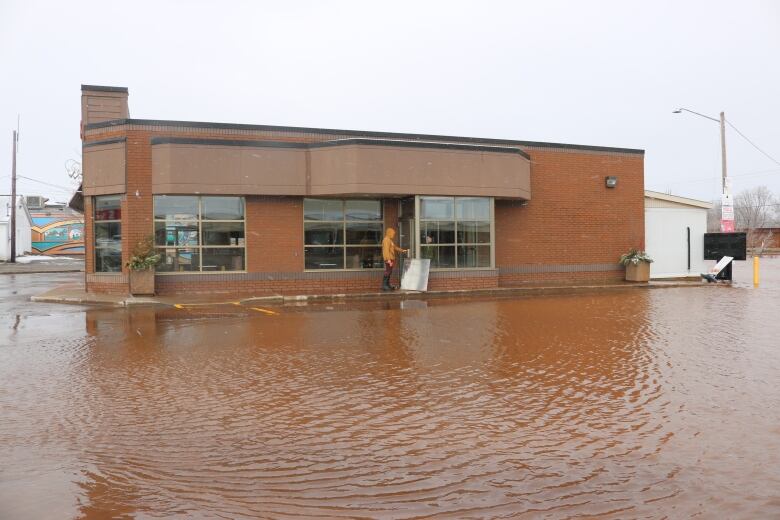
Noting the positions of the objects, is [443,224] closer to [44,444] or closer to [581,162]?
[581,162]

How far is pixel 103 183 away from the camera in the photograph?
17578mm

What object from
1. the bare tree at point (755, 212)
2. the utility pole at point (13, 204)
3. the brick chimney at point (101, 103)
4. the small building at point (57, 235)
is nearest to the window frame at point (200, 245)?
the brick chimney at point (101, 103)

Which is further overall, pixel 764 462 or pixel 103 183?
pixel 103 183

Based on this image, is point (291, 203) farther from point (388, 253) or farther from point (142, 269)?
point (142, 269)

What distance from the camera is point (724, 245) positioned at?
23.5 m

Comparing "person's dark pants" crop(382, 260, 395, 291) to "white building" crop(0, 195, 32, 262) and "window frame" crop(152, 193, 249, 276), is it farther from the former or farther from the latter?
"white building" crop(0, 195, 32, 262)

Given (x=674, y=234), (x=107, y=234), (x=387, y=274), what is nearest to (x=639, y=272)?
(x=674, y=234)

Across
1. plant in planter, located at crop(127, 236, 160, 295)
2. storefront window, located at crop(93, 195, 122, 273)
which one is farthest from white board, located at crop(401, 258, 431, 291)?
storefront window, located at crop(93, 195, 122, 273)

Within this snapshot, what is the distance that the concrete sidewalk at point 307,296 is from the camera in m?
16.1

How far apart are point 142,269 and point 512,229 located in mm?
11485

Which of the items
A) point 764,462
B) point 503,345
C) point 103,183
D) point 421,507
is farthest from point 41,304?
point 764,462

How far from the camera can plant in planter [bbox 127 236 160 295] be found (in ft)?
55.3

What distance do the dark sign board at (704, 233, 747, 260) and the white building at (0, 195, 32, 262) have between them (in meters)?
46.8

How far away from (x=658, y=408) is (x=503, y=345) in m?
3.70
